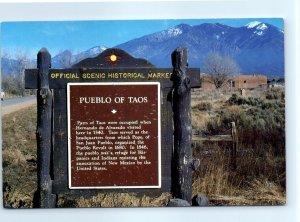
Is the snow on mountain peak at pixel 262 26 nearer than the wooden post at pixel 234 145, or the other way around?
the snow on mountain peak at pixel 262 26

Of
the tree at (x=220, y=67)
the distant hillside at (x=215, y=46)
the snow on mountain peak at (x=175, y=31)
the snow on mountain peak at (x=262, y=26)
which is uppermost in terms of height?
the snow on mountain peak at (x=262, y=26)

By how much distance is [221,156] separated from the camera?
716 cm

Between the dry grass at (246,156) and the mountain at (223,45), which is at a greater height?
the mountain at (223,45)

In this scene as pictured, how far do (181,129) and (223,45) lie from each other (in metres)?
0.85

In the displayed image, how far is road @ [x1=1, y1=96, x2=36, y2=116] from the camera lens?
23.1 ft

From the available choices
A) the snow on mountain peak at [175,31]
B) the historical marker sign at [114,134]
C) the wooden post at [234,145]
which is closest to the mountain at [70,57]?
the historical marker sign at [114,134]

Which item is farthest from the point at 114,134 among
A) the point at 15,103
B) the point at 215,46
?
the point at 215,46

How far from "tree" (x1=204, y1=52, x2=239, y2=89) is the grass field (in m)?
0.14

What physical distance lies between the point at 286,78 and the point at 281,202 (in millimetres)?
1123

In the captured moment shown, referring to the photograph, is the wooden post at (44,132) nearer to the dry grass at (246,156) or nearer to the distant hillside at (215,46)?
the distant hillside at (215,46)

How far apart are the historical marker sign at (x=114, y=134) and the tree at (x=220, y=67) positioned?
19.4 inches

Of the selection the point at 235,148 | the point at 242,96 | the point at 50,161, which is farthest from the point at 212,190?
the point at 50,161

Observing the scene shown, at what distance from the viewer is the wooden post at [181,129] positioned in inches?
278

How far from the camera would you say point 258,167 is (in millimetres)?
7168
